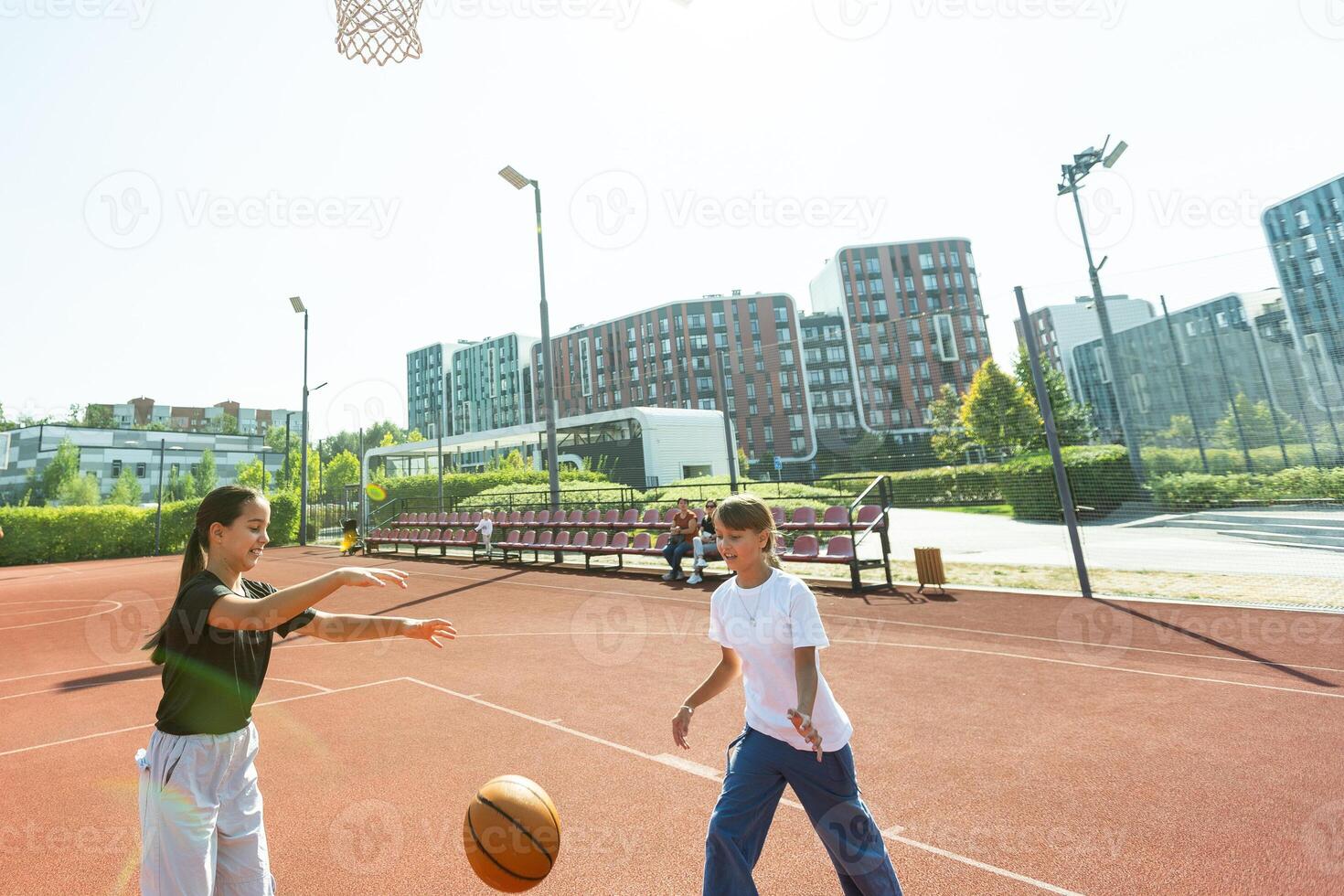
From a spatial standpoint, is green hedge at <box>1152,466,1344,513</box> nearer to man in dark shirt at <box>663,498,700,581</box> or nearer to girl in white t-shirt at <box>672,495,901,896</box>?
man in dark shirt at <box>663,498,700,581</box>

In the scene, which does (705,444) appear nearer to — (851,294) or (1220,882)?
(1220,882)

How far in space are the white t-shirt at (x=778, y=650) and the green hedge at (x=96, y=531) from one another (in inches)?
1246

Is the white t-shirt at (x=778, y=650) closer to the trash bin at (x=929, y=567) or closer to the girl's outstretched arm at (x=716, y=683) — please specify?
the girl's outstretched arm at (x=716, y=683)

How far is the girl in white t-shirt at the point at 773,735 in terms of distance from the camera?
2305 millimetres

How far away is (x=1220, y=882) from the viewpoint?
10.2 ft

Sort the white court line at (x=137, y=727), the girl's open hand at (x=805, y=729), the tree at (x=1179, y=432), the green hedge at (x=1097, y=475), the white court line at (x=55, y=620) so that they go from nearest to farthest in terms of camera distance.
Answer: the girl's open hand at (x=805, y=729), the white court line at (x=137, y=727), the tree at (x=1179, y=432), the green hedge at (x=1097, y=475), the white court line at (x=55, y=620)

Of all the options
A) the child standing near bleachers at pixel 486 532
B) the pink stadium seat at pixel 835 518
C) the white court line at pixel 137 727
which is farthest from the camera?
the child standing near bleachers at pixel 486 532

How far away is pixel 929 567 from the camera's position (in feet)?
39.2

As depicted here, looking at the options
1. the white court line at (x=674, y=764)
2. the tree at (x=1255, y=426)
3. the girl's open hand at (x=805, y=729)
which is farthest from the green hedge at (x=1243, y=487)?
the girl's open hand at (x=805, y=729)

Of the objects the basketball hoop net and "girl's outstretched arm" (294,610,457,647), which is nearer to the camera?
"girl's outstretched arm" (294,610,457,647)

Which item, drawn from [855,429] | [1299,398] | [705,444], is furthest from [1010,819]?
[705,444]

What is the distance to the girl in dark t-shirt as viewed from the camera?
2.01 m

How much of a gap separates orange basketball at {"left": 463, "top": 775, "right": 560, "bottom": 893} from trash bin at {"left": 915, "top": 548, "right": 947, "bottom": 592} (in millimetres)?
10472

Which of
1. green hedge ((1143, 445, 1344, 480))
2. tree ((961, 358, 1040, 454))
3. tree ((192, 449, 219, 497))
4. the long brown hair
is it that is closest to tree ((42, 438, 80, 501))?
tree ((192, 449, 219, 497))
